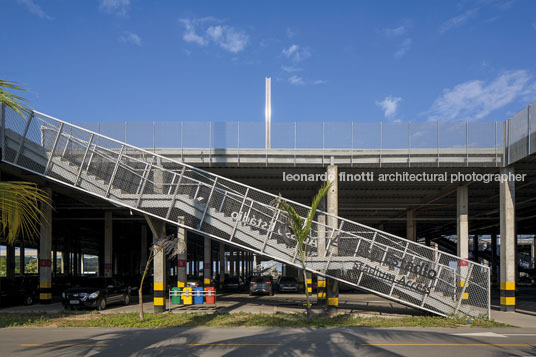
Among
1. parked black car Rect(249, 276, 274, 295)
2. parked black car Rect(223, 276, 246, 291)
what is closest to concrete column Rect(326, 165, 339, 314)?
parked black car Rect(249, 276, 274, 295)

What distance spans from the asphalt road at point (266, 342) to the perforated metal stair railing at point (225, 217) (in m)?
2.33

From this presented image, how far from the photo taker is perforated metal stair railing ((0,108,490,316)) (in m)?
16.5

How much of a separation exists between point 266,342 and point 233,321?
13.8ft

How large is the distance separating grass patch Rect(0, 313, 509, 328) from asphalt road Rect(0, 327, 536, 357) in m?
0.84

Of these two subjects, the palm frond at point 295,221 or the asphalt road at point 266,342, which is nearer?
the asphalt road at point 266,342

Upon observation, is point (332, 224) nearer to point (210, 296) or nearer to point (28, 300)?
point (210, 296)

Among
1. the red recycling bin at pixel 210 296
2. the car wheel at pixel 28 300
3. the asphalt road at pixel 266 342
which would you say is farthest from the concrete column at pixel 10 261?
the asphalt road at pixel 266 342

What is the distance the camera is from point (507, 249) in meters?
20.4

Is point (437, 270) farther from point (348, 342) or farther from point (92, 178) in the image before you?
point (92, 178)

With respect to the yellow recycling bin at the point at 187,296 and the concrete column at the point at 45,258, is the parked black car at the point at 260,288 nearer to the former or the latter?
the yellow recycling bin at the point at 187,296

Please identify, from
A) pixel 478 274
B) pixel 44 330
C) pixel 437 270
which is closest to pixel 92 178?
pixel 44 330

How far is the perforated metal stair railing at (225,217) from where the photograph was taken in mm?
16484

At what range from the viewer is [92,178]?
16734 mm

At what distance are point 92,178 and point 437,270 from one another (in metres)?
14.1
